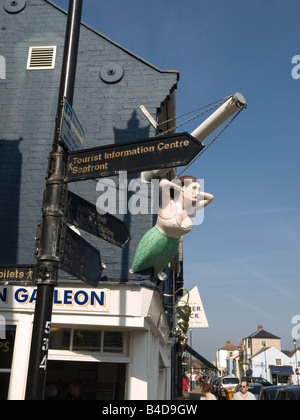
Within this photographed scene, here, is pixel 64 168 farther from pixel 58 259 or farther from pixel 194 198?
pixel 194 198

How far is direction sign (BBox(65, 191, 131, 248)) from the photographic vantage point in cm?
437

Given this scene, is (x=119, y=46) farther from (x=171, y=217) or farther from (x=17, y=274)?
(x=17, y=274)

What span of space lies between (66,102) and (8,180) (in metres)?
5.66

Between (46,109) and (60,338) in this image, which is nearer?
(60,338)

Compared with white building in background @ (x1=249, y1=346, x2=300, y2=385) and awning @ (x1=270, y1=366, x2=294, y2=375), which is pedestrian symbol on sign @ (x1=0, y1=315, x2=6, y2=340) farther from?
white building in background @ (x1=249, y1=346, x2=300, y2=385)

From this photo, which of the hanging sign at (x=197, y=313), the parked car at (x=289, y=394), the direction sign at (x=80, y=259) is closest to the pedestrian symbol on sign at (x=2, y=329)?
the direction sign at (x=80, y=259)

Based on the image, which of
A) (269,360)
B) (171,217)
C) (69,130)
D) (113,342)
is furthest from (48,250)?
(269,360)

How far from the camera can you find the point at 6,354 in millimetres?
8125

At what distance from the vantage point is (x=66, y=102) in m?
4.51

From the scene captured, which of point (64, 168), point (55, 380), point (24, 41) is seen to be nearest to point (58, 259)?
point (64, 168)

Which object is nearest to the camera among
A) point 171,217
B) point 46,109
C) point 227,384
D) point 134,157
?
point 134,157

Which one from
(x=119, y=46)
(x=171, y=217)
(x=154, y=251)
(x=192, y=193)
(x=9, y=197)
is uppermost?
(x=119, y=46)

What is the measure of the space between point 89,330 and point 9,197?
345 cm
